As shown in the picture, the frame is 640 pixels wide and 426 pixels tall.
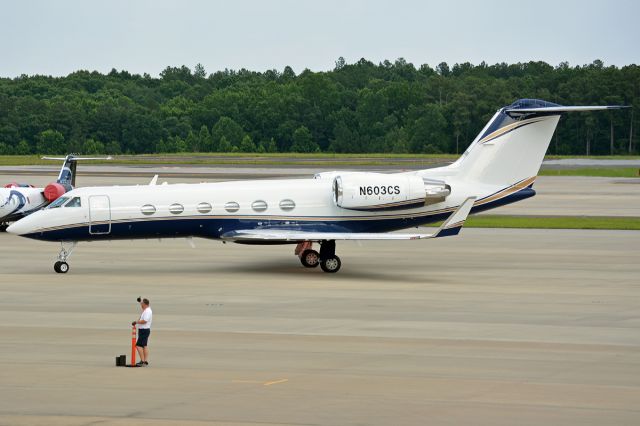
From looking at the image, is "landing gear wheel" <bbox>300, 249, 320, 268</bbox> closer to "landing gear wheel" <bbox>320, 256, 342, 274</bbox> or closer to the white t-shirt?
"landing gear wheel" <bbox>320, 256, 342, 274</bbox>

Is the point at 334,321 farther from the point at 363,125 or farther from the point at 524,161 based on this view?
the point at 363,125

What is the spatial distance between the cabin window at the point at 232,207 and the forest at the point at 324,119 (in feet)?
352

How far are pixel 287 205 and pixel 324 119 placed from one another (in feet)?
414

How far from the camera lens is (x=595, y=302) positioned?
29.7m

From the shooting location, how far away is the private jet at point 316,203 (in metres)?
35.5

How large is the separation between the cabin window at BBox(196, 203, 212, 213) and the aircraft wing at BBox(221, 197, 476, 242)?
948 millimetres

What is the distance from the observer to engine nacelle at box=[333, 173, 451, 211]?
119 feet

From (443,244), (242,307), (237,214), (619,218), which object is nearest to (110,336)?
(242,307)

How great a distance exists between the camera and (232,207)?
36.3 m

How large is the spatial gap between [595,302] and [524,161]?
9316 millimetres

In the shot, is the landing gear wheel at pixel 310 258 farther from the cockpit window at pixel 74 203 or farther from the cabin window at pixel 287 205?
the cockpit window at pixel 74 203

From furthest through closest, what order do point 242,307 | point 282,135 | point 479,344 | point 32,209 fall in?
point 282,135 < point 32,209 < point 242,307 < point 479,344

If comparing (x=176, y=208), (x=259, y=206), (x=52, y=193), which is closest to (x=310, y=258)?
(x=259, y=206)

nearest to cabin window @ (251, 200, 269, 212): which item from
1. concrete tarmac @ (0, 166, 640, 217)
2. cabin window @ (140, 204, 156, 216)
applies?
cabin window @ (140, 204, 156, 216)
